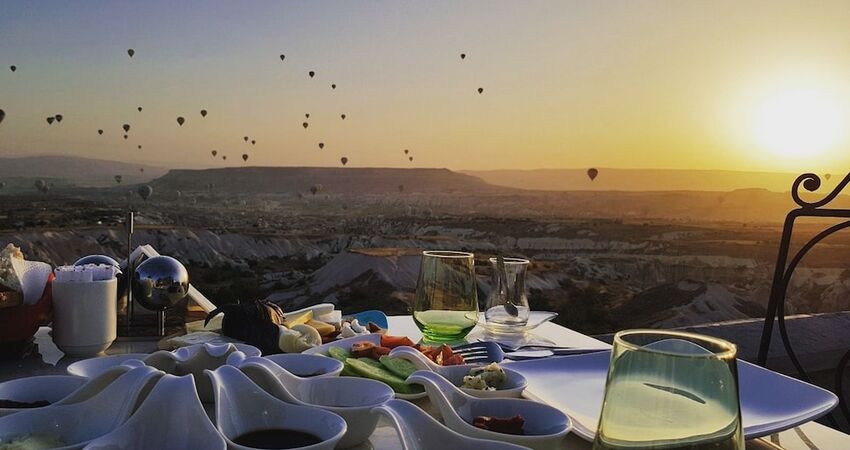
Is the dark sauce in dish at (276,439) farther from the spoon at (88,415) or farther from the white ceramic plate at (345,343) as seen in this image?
the white ceramic plate at (345,343)

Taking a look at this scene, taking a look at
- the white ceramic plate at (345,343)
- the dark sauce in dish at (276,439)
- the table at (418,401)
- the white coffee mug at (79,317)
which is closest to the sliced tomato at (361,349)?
the white ceramic plate at (345,343)

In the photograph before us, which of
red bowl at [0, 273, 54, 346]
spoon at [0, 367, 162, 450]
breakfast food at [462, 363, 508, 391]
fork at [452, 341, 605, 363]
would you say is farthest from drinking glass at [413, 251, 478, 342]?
red bowl at [0, 273, 54, 346]

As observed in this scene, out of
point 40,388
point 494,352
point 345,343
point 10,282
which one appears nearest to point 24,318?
point 10,282

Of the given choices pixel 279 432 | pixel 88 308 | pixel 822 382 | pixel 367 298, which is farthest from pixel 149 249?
pixel 367 298

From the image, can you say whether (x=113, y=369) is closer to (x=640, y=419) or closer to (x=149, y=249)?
(x=640, y=419)

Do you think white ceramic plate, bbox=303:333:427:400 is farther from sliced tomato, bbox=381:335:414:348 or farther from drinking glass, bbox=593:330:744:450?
drinking glass, bbox=593:330:744:450
